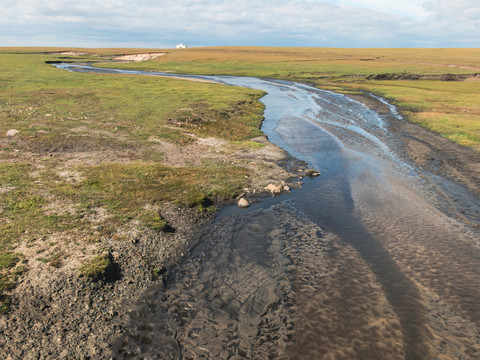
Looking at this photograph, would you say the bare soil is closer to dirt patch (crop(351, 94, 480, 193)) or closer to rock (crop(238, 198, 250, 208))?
rock (crop(238, 198, 250, 208))

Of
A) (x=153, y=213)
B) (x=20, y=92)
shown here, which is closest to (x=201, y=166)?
(x=153, y=213)

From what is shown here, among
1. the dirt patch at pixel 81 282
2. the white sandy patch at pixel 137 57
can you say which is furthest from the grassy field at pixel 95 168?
the white sandy patch at pixel 137 57

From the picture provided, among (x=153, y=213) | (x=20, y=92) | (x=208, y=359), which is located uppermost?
(x=20, y=92)

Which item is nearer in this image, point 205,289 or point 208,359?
point 208,359

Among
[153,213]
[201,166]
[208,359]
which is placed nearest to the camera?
[208,359]

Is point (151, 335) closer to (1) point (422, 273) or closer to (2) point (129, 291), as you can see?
(2) point (129, 291)

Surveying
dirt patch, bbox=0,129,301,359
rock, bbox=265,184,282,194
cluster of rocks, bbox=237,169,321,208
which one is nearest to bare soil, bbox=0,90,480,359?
dirt patch, bbox=0,129,301,359

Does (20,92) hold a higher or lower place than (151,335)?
higher
